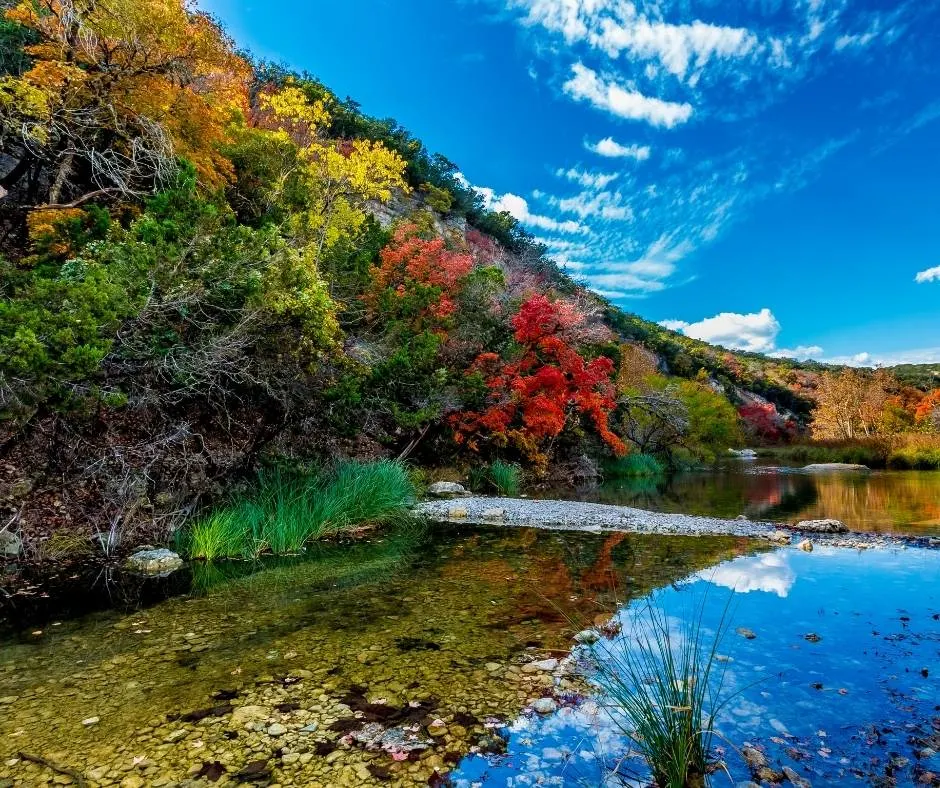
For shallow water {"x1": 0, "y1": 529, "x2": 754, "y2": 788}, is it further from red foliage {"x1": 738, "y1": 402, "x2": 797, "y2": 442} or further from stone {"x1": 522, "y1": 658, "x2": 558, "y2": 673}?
red foliage {"x1": 738, "y1": 402, "x2": 797, "y2": 442}

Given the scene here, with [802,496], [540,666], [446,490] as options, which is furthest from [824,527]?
[446,490]

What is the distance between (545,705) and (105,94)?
12.4 metres

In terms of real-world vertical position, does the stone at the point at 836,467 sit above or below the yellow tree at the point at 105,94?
below

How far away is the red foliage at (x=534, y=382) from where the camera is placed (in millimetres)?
17891

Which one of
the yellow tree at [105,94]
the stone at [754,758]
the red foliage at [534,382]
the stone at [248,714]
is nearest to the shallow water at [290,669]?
the stone at [248,714]

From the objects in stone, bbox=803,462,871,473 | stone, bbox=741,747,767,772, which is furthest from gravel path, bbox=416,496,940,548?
stone, bbox=803,462,871,473

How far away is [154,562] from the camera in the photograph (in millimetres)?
7547

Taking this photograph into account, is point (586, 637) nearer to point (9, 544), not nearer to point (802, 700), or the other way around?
point (802, 700)

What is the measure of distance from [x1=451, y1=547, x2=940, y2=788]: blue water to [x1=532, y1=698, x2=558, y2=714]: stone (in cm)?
7

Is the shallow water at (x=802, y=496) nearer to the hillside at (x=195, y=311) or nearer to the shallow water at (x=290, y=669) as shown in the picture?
the hillside at (x=195, y=311)

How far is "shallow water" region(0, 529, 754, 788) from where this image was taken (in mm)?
3053

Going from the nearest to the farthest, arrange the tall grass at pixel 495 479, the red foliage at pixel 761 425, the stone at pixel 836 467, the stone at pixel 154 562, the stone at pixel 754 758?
the stone at pixel 754 758
the stone at pixel 154 562
the tall grass at pixel 495 479
the stone at pixel 836 467
the red foliage at pixel 761 425

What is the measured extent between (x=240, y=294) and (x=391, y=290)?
7.19m

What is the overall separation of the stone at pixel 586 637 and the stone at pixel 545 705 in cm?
98
